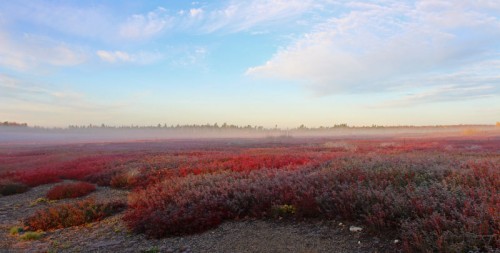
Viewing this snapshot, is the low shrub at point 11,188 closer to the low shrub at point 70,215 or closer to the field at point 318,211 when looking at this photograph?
the field at point 318,211

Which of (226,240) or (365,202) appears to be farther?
(226,240)

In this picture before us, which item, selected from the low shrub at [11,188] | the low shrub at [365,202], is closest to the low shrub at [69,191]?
the low shrub at [11,188]

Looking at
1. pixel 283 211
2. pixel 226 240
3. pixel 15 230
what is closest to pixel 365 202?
pixel 283 211

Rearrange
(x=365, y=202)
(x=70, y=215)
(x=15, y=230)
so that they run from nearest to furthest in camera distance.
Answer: (x=365, y=202), (x=15, y=230), (x=70, y=215)

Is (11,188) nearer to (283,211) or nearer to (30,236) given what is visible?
(30,236)

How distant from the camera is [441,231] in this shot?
17.1ft

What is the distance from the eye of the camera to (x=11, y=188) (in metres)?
16.8

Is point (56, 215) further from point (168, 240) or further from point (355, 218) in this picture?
point (355, 218)

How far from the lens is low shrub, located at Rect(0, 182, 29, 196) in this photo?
1655 cm

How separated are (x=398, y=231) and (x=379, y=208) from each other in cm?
66

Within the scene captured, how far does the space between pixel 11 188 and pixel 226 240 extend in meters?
15.1

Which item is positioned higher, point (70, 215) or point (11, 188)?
point (70, 215)

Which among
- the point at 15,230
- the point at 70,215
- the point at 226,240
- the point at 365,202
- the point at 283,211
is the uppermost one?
the point at 365,202

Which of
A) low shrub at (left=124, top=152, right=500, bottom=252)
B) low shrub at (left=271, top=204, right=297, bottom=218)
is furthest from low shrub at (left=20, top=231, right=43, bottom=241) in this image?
low shrub at (left=271, top=204, right=297, bottom=218)
